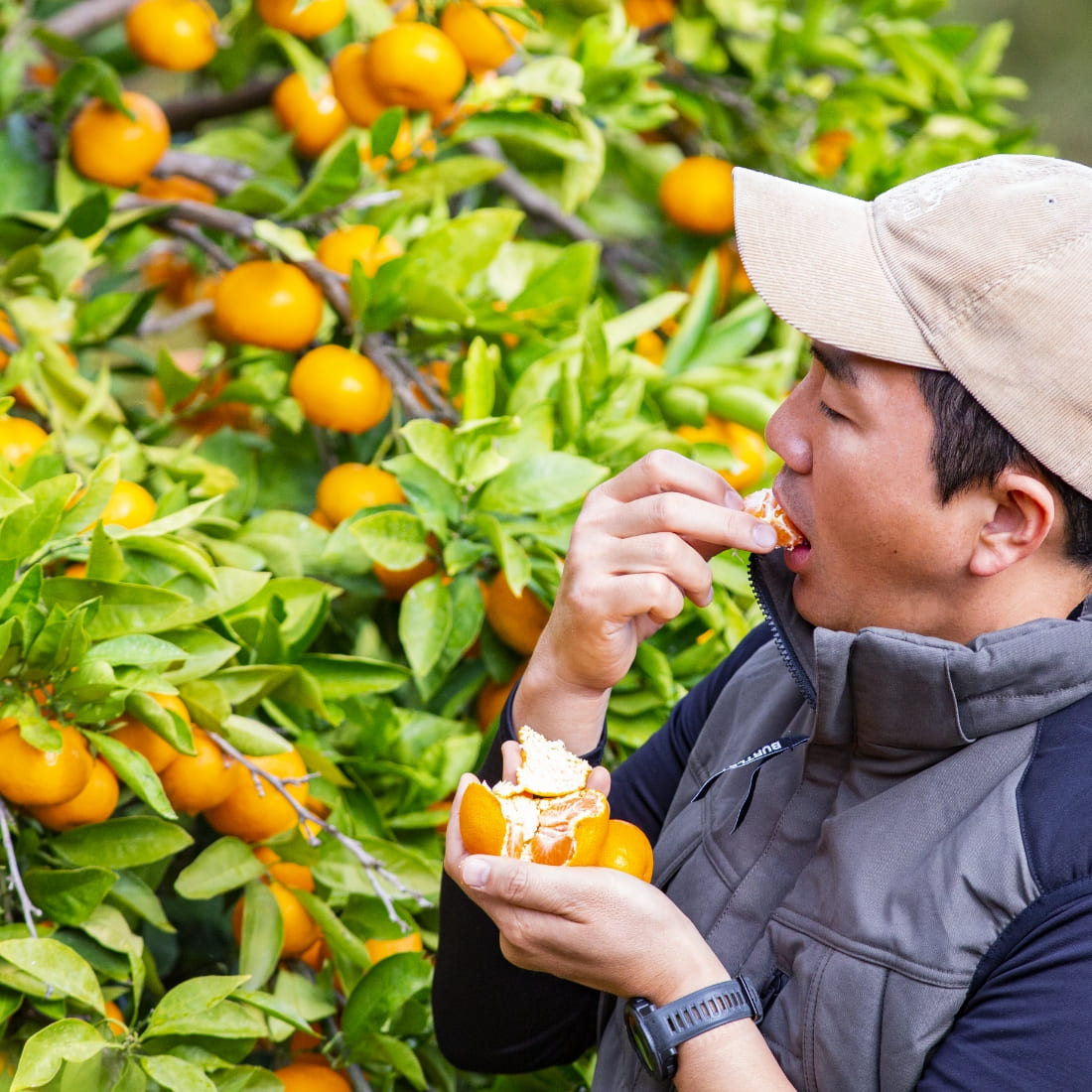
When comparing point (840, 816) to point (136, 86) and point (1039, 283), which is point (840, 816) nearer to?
point (1039, 283)

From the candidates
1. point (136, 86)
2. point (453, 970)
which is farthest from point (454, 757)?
point (136, 86)

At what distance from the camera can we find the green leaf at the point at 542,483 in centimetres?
132

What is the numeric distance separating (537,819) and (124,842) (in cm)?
43

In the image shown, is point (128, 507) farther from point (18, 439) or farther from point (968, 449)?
point (968, 449)

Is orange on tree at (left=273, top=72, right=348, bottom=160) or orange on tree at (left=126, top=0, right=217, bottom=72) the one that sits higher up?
orange on tree at (left=126, top=0, right=217, bottom=72)

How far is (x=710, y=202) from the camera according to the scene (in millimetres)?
1910

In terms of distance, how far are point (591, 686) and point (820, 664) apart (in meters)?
0.24

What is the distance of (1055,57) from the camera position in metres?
5.53

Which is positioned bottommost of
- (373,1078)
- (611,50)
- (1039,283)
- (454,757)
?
(373,1078)

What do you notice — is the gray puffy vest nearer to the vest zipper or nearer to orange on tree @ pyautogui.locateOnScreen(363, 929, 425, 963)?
the vest zipper

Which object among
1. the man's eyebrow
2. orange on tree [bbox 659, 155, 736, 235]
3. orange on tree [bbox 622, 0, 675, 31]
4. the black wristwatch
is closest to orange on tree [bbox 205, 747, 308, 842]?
the black wristwatch

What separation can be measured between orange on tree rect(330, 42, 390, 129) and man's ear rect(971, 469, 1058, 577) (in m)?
1.11

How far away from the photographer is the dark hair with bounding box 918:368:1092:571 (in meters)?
0.83

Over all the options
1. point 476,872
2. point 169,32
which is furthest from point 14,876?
point 169,32
